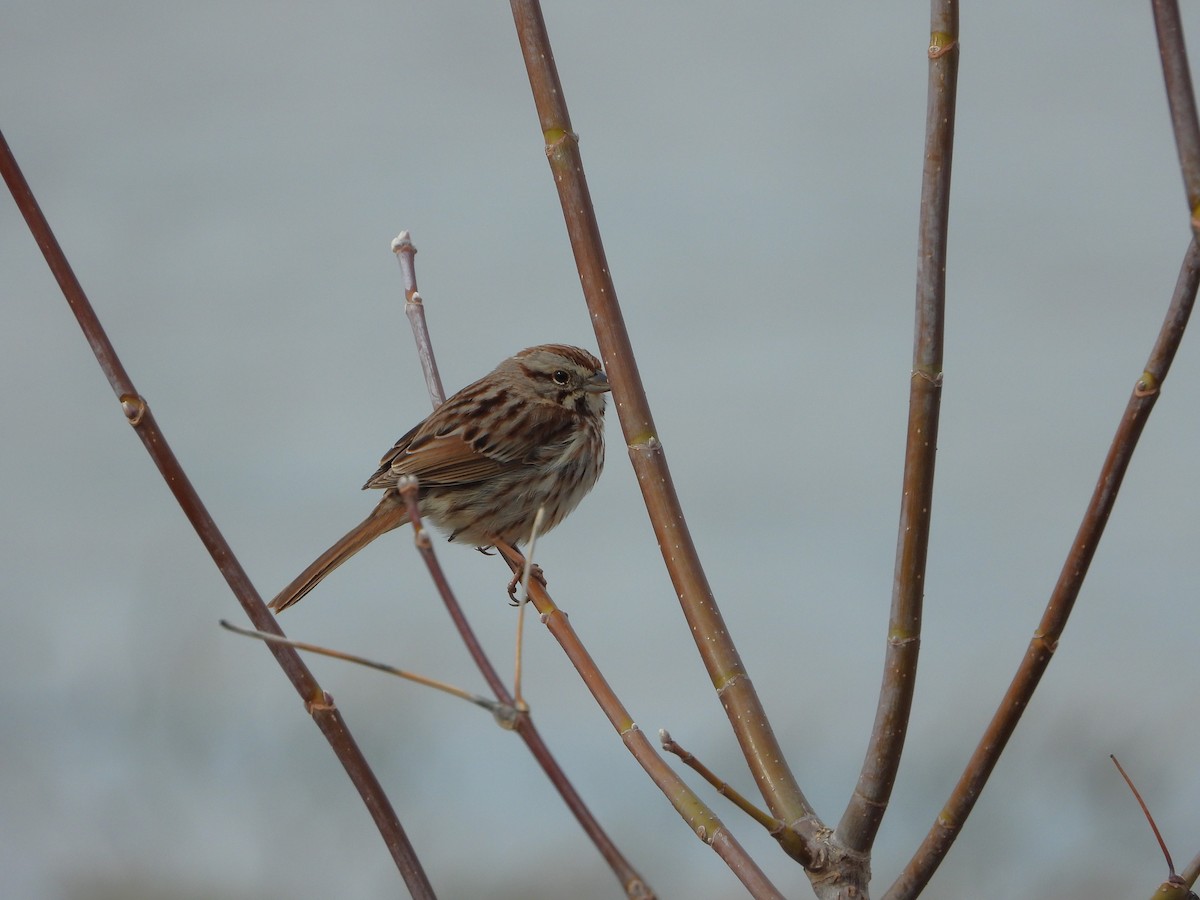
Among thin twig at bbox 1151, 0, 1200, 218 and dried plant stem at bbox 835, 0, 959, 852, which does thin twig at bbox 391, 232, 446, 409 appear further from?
thin twig at bbox 1151, 0, 1200, 218

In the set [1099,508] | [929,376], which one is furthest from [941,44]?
[1099,508]

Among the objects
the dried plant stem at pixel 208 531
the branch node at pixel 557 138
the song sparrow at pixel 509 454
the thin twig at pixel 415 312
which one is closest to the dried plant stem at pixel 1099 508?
the dried plant stem at pixel 208 531

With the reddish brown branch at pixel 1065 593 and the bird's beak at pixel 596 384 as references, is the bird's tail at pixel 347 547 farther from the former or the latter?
the reddish brown branch at pixel 1065 593

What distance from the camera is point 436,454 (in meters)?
2.99

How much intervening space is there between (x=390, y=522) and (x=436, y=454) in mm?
328

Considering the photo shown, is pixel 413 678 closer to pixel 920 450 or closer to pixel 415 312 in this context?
pixel 920 450

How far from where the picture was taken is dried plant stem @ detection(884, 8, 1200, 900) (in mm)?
851

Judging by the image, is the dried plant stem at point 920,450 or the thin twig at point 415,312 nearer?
the dried plant stem at point 920,450

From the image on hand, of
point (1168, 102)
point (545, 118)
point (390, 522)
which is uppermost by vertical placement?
point (545, 118)

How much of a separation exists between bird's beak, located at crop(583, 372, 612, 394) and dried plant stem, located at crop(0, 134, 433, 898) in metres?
2.01

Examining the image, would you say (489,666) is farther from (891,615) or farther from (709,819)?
(891,615)

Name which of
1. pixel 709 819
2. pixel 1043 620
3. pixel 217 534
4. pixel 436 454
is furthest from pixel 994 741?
pixel 436 454

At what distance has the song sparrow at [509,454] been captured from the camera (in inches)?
117

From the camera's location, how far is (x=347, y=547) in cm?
265
